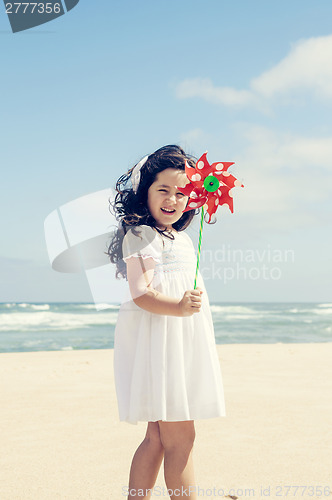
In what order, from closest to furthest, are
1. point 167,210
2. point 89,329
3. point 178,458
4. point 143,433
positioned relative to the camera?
point 178,458 < point 167,210 < point 143,433 < point 89,329

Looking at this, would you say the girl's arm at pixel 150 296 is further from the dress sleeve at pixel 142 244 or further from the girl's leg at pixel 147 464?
the girl's leg at pixel 147 464

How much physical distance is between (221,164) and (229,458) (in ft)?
6.43

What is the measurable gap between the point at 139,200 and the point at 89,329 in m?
16.6

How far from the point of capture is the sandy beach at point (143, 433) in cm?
308

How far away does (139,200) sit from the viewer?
104 inches

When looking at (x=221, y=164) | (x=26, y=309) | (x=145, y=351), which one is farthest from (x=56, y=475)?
(x=26, y=309)

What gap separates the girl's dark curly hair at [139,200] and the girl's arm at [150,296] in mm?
202

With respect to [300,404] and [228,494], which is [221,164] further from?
[300,404]

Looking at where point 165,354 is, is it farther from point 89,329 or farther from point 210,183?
point 89,329
